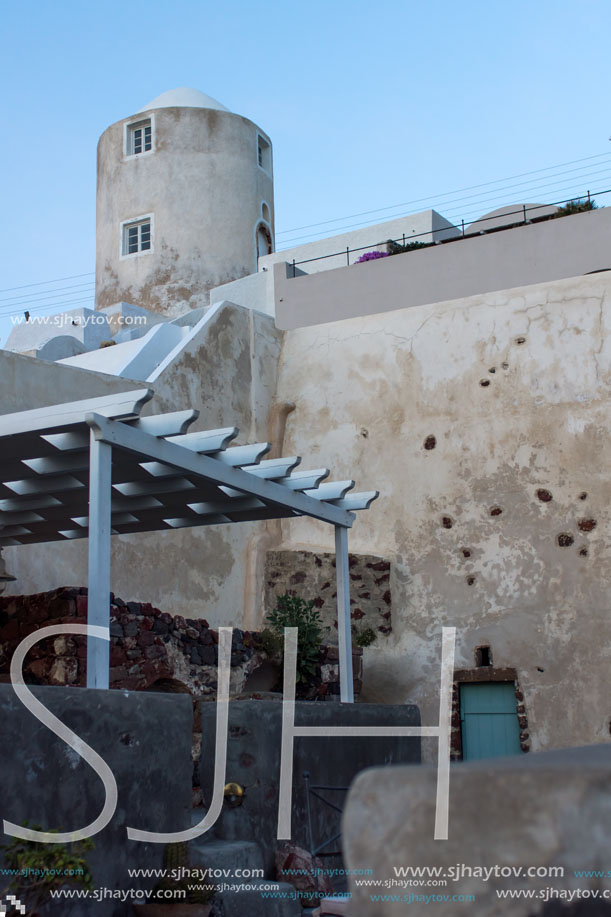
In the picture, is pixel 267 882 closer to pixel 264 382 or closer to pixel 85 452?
pixel 85 452

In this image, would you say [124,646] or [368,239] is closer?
[124,646]

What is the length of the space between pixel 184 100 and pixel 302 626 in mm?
18316

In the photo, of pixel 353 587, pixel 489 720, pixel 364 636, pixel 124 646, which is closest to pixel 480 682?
pixel 489 720

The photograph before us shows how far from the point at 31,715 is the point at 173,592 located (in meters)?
8.33

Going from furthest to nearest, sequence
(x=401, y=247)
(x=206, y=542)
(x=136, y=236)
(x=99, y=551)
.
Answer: (x=136, y=236), (x=401, y=247), (x=206, y=542), (x=99, y=551)

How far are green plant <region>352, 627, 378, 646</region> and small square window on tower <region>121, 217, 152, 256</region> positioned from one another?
14.8 m

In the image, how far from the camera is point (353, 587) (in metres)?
13.7

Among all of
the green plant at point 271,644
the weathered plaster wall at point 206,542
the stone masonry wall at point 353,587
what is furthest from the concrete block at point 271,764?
the stone masonry wall at point 353,587

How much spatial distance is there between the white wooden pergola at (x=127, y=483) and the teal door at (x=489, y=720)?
4.47 metres

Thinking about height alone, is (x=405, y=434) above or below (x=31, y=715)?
above

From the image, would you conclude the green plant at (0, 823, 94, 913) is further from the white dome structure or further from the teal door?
the white dome structure

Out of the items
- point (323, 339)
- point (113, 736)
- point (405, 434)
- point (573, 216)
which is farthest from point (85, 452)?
point (573, 216)

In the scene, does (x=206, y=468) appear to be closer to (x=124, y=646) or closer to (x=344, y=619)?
(x=344, y=619)

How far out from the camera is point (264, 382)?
50.9 feet
